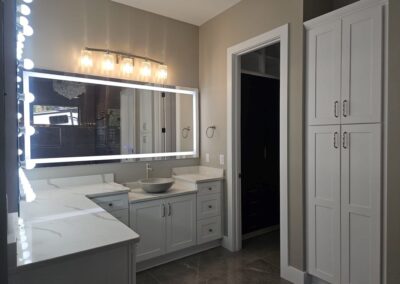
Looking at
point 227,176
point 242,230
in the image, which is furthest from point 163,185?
point 242,230

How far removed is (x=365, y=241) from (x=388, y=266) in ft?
0.65

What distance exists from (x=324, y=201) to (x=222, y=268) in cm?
127

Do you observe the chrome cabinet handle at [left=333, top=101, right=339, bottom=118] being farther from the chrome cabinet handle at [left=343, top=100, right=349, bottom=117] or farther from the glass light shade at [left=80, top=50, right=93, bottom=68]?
the glass light shade at [left=80, top=50, right=93, bottom=68]

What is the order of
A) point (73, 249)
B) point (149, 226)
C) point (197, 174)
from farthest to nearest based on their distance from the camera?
point (197, 174), point (149, 226), point (73, 249)

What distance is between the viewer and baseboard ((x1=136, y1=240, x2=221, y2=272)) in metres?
2.64

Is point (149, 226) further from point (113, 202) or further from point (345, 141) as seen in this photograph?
point (345, 141)

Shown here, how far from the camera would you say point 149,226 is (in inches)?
103

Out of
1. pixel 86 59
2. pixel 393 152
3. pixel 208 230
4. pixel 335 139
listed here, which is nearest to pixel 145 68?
pixel 86 59

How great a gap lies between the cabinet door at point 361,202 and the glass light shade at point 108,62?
2404 millimetres

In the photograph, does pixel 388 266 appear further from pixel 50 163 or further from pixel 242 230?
pixel 50 163

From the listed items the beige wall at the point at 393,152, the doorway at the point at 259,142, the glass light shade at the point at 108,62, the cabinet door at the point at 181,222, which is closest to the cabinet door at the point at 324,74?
the beige wall at the point at 393,152

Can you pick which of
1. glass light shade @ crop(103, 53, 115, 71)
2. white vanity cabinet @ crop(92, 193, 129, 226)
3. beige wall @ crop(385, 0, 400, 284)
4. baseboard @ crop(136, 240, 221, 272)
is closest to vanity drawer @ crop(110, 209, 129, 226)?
white vanity cabinet @ crop(92, 193, 129, 226)

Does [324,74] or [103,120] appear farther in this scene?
[103,120]

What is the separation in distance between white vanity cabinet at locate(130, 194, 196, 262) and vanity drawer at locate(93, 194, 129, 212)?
0.33 ft
